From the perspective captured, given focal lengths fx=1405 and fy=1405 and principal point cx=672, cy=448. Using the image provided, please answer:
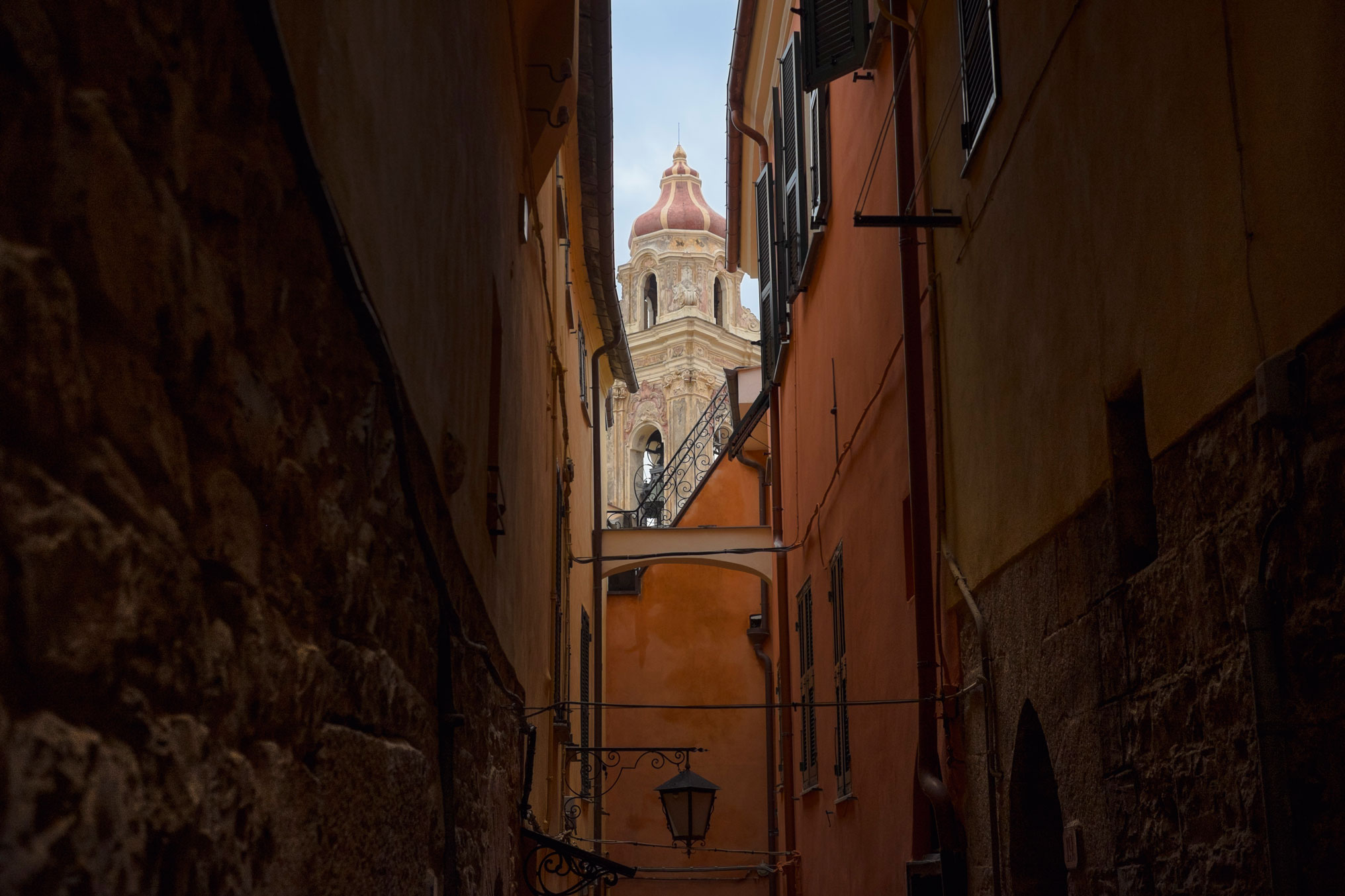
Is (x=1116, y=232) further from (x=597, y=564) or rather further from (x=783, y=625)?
(x=597, y=564)

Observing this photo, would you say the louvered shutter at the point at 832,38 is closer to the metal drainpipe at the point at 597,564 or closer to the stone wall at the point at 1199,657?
the stone wall at the point at 1199,657

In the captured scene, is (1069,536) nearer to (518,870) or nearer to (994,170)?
(994,170)

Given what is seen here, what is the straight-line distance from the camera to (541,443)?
417 inches

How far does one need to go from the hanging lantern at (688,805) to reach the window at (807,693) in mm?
1415

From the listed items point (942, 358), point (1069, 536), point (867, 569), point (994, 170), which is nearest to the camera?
point (1069, 536)

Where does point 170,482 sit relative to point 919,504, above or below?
below

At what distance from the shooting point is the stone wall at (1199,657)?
130 inches

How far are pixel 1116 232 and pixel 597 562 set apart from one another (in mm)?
14318

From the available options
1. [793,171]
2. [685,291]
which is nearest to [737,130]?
[793,171]

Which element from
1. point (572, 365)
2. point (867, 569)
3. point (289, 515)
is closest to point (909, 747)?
point (867, 569)

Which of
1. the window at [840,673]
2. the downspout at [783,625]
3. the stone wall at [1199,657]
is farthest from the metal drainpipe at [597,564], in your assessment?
the stone wall at [1199,657]

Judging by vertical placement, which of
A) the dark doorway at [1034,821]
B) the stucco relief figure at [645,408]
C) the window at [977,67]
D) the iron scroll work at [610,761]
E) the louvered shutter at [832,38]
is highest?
the stucco relief figure at [645,408]

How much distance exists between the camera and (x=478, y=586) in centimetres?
597

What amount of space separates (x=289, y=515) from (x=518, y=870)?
611 cm
